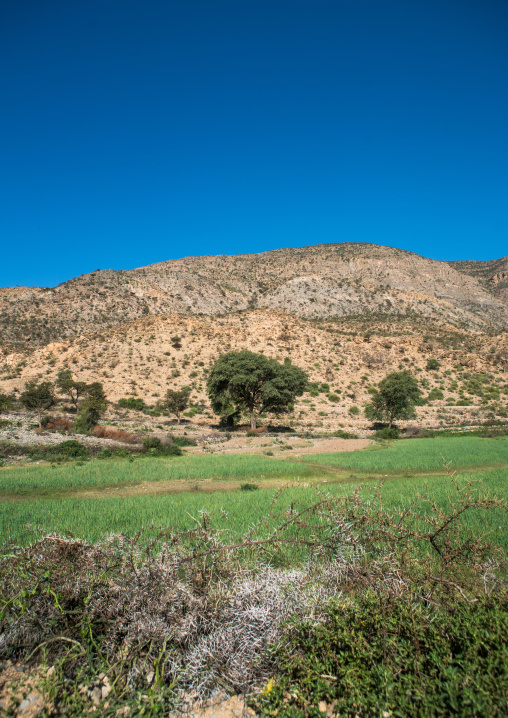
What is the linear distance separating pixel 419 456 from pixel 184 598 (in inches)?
814

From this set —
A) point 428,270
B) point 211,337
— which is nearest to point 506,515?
point 211,337

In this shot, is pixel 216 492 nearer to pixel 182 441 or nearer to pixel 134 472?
pixel 134 472

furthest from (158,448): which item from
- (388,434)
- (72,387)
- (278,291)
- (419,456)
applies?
(278,291)

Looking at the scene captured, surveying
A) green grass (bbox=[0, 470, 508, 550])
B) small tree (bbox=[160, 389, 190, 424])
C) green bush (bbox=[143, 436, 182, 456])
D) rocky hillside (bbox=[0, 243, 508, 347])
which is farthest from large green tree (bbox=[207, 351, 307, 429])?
rocky hillside (bbox=[0, 243, 508, 347])

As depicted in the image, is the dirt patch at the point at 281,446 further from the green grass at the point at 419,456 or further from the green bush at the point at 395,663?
the green bush at the point at 395,663

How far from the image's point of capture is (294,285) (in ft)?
340

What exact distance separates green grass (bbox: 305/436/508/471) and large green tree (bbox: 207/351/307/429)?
12311 millimetres

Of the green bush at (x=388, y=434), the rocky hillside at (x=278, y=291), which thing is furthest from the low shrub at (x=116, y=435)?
the rocky hillside at (x=278, y=291)

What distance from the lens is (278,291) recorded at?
338 feet

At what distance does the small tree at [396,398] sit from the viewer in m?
38.0

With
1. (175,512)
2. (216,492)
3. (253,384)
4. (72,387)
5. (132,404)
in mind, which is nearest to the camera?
(175,512)

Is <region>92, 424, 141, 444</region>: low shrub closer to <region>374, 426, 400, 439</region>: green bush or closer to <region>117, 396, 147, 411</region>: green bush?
<region>117, 396, 147, 411</region>: green bush

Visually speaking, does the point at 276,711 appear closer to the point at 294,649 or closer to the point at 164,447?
the point at 294,649

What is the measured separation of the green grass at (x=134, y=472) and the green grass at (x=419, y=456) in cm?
286
